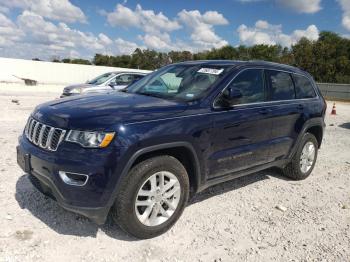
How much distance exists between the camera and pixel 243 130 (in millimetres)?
4113

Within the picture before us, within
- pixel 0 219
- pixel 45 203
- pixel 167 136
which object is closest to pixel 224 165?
pixel 167 136

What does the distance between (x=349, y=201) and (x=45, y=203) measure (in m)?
4.16

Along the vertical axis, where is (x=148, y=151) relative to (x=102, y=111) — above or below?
below

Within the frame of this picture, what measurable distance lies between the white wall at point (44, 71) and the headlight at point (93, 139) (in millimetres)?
29358

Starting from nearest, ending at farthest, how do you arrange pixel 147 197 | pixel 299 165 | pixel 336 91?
pixel 147 197 → pixel 299 165 → pixel 336 91

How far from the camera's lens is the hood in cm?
306

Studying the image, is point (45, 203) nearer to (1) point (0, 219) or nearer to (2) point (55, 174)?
(1) point (0, 219)

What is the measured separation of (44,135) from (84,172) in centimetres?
67

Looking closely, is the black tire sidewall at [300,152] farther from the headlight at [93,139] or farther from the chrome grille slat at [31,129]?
the chrome grille slat at [31,129]

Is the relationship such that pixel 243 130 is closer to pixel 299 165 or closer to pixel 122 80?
pixel 299 165

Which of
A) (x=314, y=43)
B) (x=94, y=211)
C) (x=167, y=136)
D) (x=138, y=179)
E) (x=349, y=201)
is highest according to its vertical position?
(x=314, y=43)

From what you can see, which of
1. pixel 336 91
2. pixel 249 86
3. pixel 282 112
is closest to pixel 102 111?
pixel 249 86

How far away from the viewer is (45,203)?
404 cm

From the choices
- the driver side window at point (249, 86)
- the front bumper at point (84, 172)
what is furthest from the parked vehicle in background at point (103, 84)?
the front bumper at point (84, 172)
